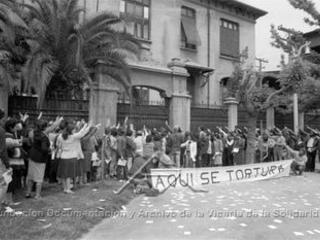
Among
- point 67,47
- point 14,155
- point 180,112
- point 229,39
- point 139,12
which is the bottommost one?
point 14,155

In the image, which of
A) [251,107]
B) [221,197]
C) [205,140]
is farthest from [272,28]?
[221,197]

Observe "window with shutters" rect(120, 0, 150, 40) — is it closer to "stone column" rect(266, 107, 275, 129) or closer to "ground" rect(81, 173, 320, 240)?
"stone column" rect(266, 107, 275, 129)

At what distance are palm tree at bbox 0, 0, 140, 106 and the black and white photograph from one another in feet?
0.13

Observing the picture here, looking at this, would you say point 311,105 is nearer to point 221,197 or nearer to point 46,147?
point 221,197

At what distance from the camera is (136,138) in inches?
481

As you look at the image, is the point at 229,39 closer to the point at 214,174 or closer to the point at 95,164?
the point at 214,174

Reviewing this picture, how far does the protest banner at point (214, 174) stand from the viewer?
33.1ft

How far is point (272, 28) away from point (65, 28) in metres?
11.5

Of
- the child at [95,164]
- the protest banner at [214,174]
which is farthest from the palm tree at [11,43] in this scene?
the protest banner at [214,174]

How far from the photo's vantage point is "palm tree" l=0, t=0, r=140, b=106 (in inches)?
505

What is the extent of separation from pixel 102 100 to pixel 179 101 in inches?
152

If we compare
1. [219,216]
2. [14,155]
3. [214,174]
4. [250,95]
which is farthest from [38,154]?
[250,95]

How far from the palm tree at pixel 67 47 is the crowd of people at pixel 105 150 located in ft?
6.42

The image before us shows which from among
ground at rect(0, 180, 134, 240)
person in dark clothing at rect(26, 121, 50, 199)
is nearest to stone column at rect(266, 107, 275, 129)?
ground at rect(0, 180, 134, 240)
